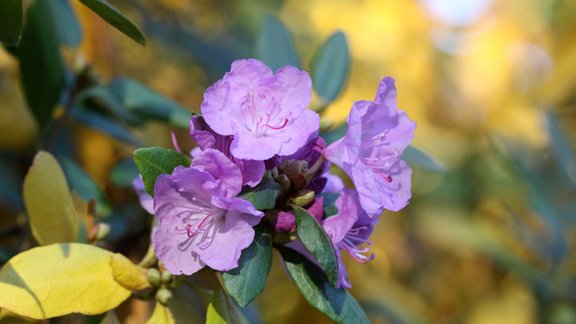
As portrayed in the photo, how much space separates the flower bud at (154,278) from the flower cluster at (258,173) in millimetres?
62

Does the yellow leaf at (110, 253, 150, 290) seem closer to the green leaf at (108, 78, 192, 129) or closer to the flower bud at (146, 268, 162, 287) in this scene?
the flower bud at (146, 268, 162, 287)

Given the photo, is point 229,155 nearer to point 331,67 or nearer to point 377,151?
point 377,151

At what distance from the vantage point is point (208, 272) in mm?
738

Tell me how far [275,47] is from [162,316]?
0.52m

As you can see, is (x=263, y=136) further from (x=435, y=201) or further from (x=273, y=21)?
(x=435, y=201)

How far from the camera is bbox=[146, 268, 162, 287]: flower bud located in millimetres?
754

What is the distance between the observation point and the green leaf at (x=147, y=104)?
1.11m

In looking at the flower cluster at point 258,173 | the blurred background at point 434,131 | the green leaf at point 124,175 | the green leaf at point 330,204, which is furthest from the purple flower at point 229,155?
the green leaf at point 124,175

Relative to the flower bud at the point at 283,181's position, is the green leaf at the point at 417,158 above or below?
below

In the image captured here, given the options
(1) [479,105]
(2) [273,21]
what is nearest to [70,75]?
(2) [273,21]

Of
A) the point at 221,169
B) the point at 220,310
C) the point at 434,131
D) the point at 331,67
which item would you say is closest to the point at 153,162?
the point at 221,169

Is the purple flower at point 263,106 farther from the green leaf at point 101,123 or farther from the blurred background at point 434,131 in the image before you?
the green leaf at point 101,123

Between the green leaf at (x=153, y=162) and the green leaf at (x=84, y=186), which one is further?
the green leaf at (x=84, y=186)

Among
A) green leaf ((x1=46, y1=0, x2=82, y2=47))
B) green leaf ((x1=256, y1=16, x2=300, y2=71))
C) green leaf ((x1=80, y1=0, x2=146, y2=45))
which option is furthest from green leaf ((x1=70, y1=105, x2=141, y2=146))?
green leaf ((x1=80, y1=0, x2=146, y2=45))
